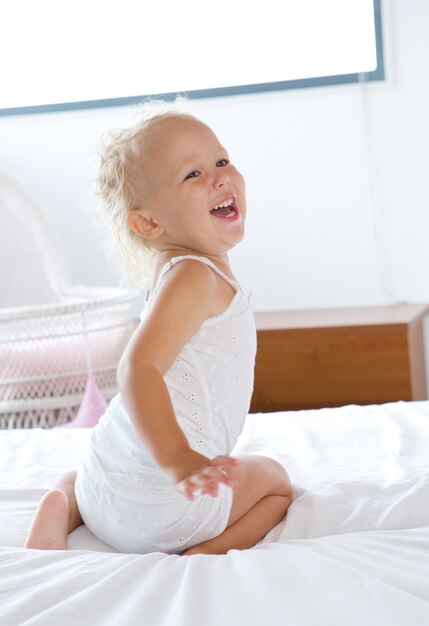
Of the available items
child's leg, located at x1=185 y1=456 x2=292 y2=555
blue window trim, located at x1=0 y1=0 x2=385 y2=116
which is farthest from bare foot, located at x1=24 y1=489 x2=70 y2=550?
blue window trim, located at x1=0 y1=0 x2=385 y2=116

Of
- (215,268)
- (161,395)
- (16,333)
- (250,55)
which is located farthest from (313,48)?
(161,395)

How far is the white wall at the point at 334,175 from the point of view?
132 inches

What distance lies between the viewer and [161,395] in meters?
1.08

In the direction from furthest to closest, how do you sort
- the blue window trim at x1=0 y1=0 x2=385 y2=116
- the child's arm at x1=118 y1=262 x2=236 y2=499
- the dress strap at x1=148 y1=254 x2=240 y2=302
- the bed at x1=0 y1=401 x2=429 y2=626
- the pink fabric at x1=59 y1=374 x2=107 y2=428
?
1. the blue window trim at x1=0 y1=0 x2=385 y2=116
2. the pink fabric at x1=59 y1=374 x2=107 y2=428
3. the dress strap at x1=148 y1=254 x2=240 y2=302
4. the child's arm at x1=118 y1=262 x2=236 y2=499
5. the bed at x1=0 y1=401 x2=429 y2=626

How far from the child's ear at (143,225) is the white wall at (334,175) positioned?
195 cm

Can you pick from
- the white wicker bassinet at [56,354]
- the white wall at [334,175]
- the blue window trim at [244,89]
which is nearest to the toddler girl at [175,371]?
the white wicker bassinet at [56,354]

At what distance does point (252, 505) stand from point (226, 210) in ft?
1.33

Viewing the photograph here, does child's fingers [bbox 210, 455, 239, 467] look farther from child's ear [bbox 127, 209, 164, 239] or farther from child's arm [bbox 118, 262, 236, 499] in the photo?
child's ear [bbox 127, 209, 164, 239]

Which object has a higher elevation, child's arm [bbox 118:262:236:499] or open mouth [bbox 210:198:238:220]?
open mouth [bbox 210:198:238:220]

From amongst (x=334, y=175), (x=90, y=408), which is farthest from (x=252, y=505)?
(x=334, y=175)

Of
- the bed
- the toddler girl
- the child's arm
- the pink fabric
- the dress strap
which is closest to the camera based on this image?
the bed

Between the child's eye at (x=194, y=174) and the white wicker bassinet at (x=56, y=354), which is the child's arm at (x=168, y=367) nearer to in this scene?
the child's eye at (x=194, y=174)

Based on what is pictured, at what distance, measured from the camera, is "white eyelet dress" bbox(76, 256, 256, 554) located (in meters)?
1.22

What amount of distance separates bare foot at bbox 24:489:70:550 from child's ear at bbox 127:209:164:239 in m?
0.37
